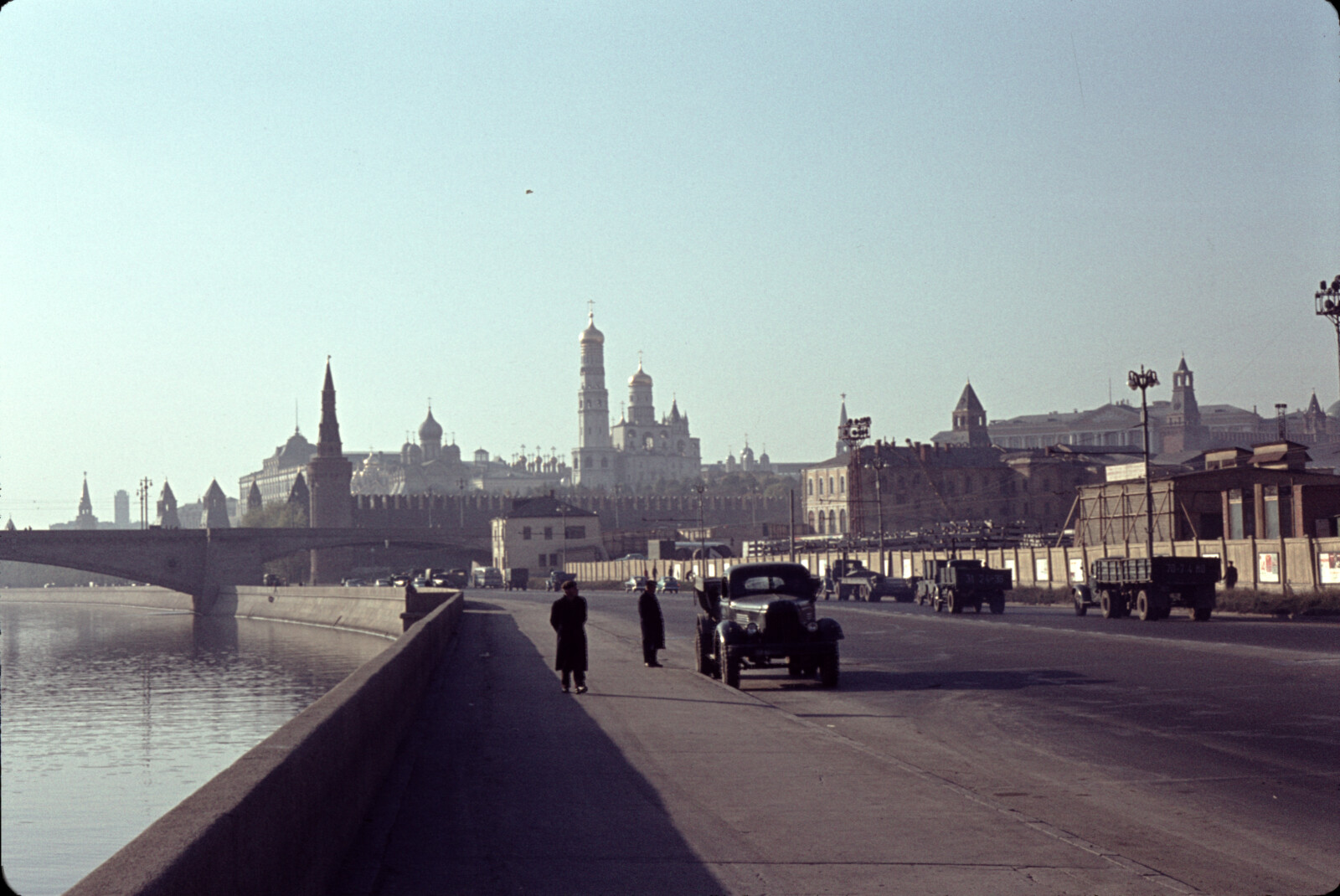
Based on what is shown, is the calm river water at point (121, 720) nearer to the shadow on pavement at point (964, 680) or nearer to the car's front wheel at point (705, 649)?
the car's front wheel at point (705, 649)

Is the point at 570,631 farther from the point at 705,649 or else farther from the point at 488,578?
the point at 488,578

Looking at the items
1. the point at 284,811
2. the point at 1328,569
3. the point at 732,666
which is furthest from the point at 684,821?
the point at 1328,569

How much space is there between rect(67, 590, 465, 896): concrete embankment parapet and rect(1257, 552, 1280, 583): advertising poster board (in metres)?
45.1

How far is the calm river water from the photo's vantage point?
838 inches

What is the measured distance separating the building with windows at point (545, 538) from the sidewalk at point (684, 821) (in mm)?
133927

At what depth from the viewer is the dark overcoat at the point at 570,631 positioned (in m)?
21.2

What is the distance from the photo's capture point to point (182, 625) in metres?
106

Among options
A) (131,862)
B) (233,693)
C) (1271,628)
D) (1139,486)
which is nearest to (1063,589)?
(1139,486)

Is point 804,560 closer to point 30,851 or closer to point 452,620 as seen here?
point 452,620

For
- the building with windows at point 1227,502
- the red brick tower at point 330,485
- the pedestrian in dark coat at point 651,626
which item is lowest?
the pedestrian in dark coat at point 651,626

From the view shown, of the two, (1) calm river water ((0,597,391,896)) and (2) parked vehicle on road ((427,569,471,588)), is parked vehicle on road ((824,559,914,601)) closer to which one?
(1) calm river water ((0,597,391,896))

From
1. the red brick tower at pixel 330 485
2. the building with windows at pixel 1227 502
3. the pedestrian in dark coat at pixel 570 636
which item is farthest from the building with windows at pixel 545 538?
the pedestrian in dark coat at pixel 570 636

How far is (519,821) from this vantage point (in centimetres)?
1105

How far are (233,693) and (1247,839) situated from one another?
4084 cm
